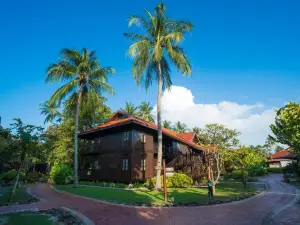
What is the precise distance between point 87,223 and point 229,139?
48.9 feet

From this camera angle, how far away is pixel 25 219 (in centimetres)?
1016

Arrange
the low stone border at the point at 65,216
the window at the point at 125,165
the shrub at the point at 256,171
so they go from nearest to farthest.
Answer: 1. the low stone border at the point at 65,216
2. the window at the point at 125,165
3. the shrub at the point at 256,171

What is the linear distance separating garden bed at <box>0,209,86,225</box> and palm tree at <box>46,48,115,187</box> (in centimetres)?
1192

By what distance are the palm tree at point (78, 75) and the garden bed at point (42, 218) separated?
1192 cm

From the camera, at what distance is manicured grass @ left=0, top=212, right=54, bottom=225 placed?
31.4 feet

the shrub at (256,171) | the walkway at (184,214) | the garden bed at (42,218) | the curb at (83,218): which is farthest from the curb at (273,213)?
the shrub at (256,171)

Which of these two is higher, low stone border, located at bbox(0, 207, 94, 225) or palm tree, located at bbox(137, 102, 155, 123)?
palm tree, located at bbox(137, 102, 155, 123)

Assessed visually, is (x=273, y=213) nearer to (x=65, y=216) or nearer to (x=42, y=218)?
(x=65, y=216)

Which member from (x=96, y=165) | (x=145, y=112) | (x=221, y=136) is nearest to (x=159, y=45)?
(x=221, y=136)

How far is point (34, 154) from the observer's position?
16906mm

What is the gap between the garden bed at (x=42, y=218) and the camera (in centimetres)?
960

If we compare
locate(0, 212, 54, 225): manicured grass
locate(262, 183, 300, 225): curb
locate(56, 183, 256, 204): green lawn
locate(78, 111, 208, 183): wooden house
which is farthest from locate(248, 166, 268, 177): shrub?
locate(0, 212, 54, 225): manicured grass

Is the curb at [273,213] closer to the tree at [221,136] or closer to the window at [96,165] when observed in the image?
the tree at [221,136]

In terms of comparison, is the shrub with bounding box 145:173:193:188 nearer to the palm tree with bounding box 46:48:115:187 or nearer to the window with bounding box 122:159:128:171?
the window with bounding box 122:159:128:171
